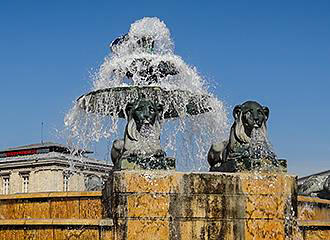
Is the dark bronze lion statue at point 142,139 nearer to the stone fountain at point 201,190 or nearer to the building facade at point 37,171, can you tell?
the stone fountain at point 201,190

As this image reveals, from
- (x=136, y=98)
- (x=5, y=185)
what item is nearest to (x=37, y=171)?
(x=5, y=185)

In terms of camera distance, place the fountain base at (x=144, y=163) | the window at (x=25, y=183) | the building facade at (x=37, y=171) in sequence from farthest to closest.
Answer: the window at (x=25, y=183) → the building facade at (x=37, y=171) → the fountain base at (x=144, y=163)

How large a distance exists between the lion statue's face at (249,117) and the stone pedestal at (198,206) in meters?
1.02

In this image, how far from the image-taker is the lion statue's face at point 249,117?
12.9m

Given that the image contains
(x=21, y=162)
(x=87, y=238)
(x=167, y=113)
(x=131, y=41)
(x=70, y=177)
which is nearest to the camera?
(x=87, y=238)

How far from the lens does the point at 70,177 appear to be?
201 ft

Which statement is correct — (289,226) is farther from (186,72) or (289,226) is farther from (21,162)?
(21,162)

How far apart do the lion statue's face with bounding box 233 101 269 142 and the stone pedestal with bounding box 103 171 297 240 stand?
1024mm

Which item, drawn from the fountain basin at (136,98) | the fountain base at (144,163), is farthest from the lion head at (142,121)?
the fountain basin at (136,98)

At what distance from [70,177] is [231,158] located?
49.7 meters

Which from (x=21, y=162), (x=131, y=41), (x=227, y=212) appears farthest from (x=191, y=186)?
(x=21, y=162)

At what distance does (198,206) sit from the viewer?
12.0 metres

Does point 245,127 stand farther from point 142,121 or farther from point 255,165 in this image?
point 142,121

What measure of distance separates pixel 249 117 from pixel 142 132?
82.2 inches
